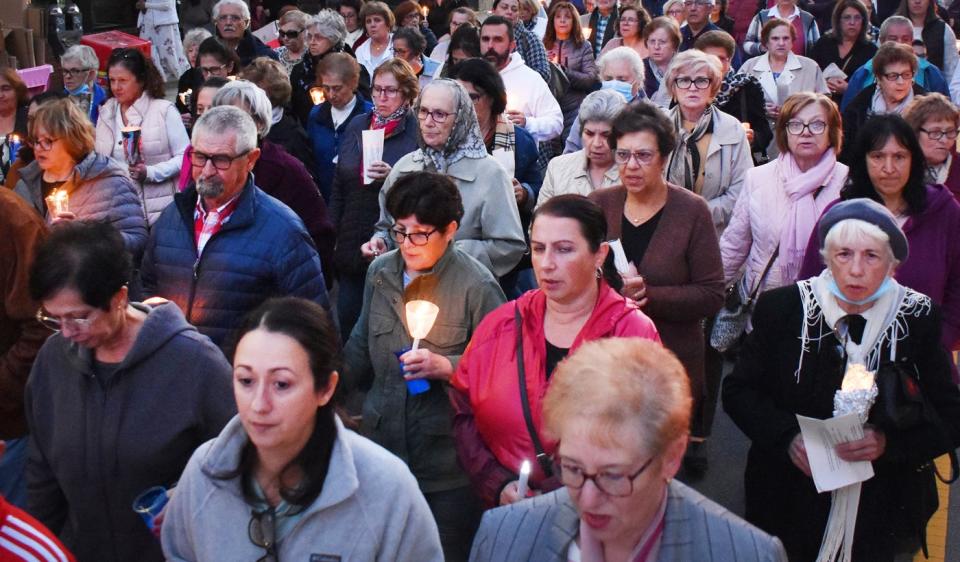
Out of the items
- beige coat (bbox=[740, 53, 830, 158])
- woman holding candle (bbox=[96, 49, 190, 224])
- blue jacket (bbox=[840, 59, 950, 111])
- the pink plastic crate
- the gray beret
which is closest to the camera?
the gray beret

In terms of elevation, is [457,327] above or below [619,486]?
below

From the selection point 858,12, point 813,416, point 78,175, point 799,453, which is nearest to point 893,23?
point 858,12

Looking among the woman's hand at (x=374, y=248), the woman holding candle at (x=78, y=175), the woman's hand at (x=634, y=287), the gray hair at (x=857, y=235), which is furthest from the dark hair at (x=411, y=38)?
the gray hair at (x=857, y=235)

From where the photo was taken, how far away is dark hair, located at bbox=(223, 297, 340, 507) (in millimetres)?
2996

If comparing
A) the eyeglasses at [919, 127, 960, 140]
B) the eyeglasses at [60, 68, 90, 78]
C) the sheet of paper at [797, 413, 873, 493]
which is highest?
the eyeglasses at [60, 68, 90, 78]

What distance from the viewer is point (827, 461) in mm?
4285

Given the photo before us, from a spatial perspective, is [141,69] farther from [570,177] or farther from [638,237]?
[638,237]

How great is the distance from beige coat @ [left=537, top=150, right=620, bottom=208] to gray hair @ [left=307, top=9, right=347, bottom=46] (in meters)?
3.98

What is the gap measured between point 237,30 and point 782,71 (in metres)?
4.91

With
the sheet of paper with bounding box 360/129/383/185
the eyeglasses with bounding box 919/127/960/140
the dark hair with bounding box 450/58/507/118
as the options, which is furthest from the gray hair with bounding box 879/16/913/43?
the sheet of paper with bounding box 360/129/383/185

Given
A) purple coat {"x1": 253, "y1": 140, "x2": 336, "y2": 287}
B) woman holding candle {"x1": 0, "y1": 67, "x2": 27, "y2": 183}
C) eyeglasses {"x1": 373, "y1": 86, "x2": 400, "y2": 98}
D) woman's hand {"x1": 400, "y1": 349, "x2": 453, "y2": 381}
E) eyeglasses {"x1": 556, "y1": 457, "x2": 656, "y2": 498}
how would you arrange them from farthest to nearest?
woman holding candle {"x1": 0, "y1": 67, "x2": 27, "y2": 183}
eyeglasses {"x1": 373, "y1": 86, "x2": 400, "y2": 98}
purple coat {"x1": 253, "y1": 140, "x2": 336, "y2": 287}
woman's hand {"x1": 400, "y1": 349, "x2": 453, "y2": 381}
eyeglasses {"x1": 556, "y1": 457, "x2": 656, "y2": 498}

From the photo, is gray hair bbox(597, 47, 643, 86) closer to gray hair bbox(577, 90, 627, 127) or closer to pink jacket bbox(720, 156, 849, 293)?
gray hair bbox(577, 90, 627, 127)

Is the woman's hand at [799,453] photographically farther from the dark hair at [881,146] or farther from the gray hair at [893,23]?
the gray hair at [893,23]

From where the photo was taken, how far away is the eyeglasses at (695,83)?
6.90 meters
